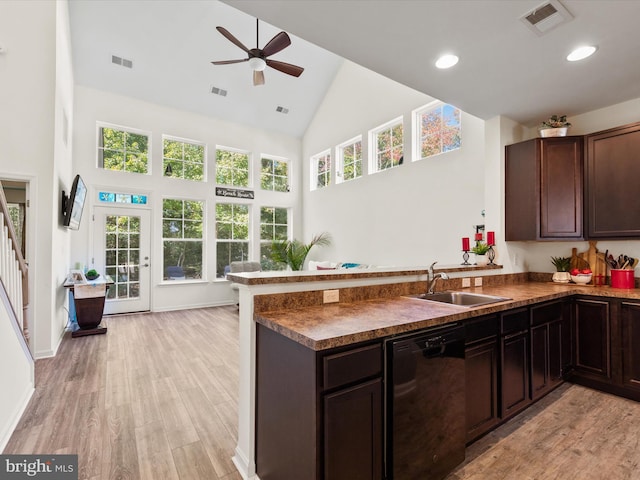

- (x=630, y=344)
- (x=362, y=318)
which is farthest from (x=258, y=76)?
(x=630, y=344)

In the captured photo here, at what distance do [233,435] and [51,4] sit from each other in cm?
523

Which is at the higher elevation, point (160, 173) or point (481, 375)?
point (160, 173)

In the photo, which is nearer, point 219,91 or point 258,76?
point 258,76

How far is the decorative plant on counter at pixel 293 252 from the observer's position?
7035 millimetres

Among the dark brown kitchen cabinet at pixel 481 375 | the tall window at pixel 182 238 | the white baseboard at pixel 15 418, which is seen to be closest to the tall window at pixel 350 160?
the tall window at pixel 182 238

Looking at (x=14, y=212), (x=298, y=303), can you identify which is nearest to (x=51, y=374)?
(x=298, y=303)

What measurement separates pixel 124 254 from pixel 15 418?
4.16m

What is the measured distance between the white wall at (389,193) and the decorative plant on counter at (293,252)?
8.2 inches

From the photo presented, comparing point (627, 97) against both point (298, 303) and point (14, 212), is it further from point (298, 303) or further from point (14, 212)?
point (14, 212)

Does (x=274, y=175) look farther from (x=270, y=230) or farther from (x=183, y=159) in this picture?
(x=183, y=159)

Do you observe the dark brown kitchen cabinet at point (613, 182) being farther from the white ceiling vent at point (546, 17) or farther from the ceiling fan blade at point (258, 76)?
the ceiling fan blade at point (258, 76)

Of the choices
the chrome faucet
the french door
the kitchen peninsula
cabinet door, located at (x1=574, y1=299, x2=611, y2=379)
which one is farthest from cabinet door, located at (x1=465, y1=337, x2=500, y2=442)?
the french door

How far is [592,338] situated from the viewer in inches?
113

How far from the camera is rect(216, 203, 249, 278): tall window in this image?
22.9 ft
